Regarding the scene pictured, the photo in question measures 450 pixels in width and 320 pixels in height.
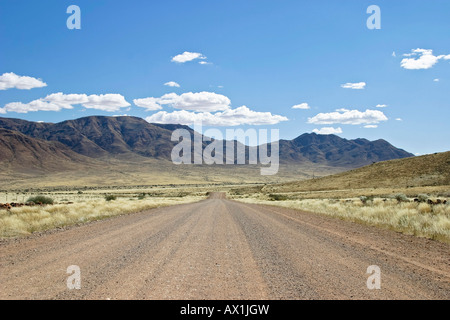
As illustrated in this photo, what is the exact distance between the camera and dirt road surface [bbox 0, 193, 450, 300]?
5.62 metres

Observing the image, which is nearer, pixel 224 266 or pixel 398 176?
pixel 224 266

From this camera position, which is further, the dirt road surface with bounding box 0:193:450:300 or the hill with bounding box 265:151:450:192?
the hill with bounding box 265:151:450:192

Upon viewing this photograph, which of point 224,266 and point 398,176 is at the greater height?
point 398,176

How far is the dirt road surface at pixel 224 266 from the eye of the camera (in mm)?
5621

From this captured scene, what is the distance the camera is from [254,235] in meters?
12.4

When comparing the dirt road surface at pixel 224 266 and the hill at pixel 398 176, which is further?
the hill at pixel 398 176

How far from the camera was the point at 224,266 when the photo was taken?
7.48 meters

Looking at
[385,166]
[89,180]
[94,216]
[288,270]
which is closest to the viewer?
[288,270]

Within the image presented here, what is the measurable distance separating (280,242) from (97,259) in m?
5.65
